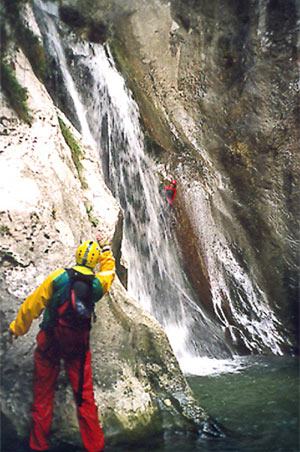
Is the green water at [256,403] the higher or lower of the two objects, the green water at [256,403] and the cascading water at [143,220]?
the lower

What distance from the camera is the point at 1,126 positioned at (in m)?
4.16

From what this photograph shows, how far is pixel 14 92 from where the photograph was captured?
169 inches

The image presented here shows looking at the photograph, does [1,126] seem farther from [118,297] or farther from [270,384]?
[270,384]

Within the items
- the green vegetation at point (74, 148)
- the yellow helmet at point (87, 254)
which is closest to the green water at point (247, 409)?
the yellow helmet at point (87, 254)

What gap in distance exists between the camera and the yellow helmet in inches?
134

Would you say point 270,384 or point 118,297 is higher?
point 118,297

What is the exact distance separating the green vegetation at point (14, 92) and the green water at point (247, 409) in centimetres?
309

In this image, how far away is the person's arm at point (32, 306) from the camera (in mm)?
3270

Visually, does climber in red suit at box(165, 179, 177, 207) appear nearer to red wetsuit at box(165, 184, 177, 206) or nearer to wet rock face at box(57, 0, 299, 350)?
red wetsuit at box(165, 184, 177, 206)

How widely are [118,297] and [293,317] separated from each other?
12.8ft

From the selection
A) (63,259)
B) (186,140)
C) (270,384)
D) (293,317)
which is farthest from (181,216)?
(63,259)

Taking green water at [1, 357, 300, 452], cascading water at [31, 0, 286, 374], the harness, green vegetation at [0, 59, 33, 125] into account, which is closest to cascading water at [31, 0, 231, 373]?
cascading water at [31, 0, 286, 374]

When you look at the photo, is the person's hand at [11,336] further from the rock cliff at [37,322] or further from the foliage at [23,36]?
the foliage at [23,36]

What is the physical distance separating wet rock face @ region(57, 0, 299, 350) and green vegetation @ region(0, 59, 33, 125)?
115 inches
